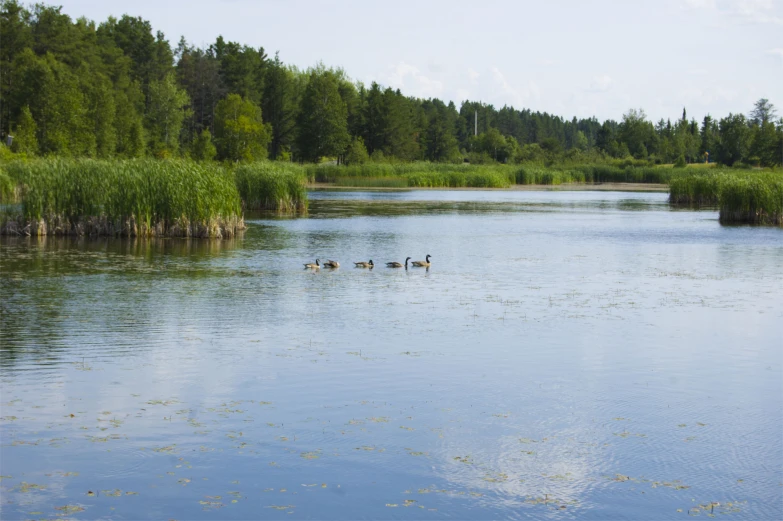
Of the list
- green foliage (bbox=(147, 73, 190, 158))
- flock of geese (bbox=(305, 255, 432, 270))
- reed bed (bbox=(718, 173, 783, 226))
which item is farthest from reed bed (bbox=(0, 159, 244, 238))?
green foliage (bbox=(147, 73, 190, 158))

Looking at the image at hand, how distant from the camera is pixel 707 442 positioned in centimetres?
1010

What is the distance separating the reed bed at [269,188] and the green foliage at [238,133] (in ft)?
114

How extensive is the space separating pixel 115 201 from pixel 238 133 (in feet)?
180

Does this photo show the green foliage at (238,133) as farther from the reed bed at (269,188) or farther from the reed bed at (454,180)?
the reed bed at (269,188)

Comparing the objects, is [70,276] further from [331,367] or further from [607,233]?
[607,233]

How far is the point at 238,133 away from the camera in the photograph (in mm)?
84125

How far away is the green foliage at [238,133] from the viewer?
272 ft

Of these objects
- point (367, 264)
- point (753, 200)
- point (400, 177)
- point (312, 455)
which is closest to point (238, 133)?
point (400, 177)

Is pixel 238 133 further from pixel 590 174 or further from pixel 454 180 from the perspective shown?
pixel 590 174

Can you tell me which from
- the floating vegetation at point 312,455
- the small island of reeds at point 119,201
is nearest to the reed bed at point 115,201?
the small island of reeds at point 119,201

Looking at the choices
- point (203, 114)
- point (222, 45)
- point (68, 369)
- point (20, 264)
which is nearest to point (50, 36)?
point (203, 114)

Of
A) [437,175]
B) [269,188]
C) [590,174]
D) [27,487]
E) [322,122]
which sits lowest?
[27,487]

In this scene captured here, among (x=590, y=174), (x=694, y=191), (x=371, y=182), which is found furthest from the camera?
(x=590, y=174)

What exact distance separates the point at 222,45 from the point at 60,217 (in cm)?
11203
